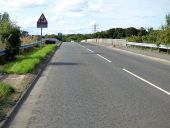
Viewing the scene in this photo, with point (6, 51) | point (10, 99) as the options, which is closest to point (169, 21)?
point (6, 51)

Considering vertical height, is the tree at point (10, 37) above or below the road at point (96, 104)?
above

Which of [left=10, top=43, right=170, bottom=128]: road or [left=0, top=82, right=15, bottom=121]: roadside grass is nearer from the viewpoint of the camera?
[left=10, top=43, right=170, bottom=128]: road

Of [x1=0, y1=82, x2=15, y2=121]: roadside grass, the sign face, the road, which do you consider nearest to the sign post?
the sign face

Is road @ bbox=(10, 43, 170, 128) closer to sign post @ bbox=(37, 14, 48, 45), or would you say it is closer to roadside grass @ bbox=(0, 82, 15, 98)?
roadside grass @ bbox=(0, 82, 15, 98)

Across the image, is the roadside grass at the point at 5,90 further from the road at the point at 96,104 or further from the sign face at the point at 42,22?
the sign face at the point at 42,22

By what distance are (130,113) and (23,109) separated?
2.38m

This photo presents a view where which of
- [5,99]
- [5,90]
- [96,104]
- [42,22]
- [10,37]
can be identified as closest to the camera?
[96,104]

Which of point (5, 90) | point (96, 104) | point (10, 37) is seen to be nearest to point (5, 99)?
point (5, 90)

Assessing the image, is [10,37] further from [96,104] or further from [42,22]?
[42,22]

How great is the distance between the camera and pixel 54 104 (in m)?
11.2

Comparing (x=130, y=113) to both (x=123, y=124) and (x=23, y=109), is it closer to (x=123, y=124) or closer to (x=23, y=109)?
(x=123, y=124)

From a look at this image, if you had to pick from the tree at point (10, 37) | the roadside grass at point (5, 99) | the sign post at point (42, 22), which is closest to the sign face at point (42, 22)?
the sign post at point (42, 22)

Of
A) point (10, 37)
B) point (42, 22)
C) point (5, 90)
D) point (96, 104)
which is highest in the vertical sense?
point (42, 22)

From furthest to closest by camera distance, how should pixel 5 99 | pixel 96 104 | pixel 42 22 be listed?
pixel 42 22 → pixel 5 99 → pixel 96 104
